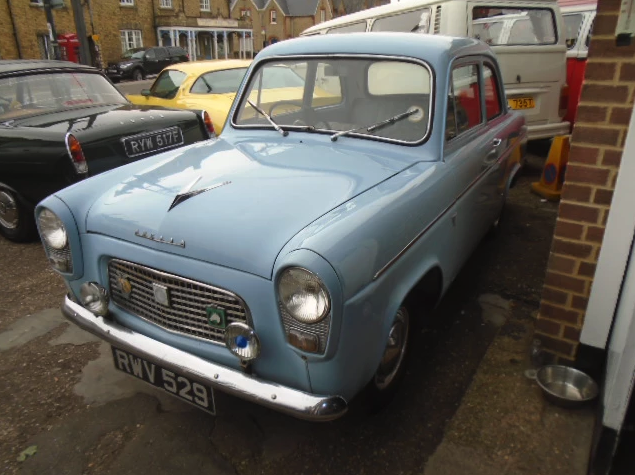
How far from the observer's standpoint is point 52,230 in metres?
2.25

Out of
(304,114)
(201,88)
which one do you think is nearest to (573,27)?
(201,88)

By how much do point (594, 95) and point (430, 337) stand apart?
1.53 m

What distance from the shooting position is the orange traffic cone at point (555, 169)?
5152 mm

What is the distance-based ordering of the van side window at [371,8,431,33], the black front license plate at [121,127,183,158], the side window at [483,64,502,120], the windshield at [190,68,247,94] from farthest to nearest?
the windshield at [190,68,247,94] → the van side window at [371,8,431,33] → the black front license plate at [121,127,183,158] → the side window at [483,64,502,120]

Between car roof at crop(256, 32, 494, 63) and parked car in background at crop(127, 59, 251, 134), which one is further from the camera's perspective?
parked car in background at crop(127, 59, 251, 134)

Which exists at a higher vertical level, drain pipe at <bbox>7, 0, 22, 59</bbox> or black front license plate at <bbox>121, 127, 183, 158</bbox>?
drain pipe at <bbox>7, 0, 22, 59</bbox>

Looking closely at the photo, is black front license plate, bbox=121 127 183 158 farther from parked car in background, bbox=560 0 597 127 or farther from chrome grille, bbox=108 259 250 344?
parked car in background, bbox=560 0 597 127

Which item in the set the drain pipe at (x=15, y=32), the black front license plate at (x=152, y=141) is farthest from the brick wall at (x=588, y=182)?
the drain pipe at (x=15, y=32)

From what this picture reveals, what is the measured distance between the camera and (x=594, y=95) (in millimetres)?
2086

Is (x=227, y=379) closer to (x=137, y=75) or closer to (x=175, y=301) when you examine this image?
(x=175, y=301)

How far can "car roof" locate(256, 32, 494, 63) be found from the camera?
107 inches

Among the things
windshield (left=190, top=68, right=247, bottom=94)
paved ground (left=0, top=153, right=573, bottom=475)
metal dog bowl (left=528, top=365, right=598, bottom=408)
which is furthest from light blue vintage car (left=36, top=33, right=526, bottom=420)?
windshield (left=190, top=68, right=247, bottom=94)

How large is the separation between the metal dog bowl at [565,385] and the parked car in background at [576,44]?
16.2 ft

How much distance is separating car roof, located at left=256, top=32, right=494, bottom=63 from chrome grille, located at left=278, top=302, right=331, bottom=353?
172cm
